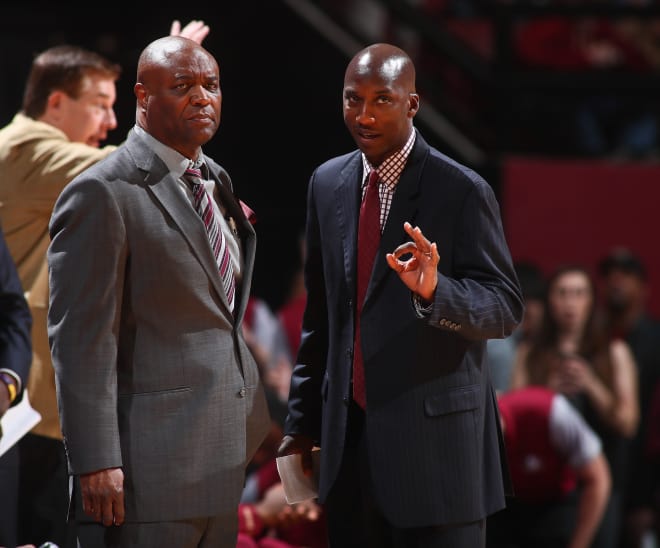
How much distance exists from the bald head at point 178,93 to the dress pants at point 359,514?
0.77 meters

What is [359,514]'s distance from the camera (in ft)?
10.9

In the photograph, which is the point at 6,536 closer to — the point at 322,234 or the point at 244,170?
the point at 322,234

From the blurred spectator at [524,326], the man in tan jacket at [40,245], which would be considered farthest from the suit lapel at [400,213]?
the blurred spectator at [524,326]

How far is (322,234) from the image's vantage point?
3.42m

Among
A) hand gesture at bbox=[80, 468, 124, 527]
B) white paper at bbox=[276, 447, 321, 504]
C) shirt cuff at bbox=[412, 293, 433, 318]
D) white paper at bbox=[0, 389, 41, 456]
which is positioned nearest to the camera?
hand gesture at bbox=[80, 468, 124, 527]

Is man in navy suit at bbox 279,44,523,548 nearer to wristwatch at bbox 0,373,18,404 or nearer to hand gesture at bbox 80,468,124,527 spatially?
hand gesture at bbox 80,468,124,527

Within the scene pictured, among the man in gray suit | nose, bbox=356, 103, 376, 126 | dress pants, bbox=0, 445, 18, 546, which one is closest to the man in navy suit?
nose, bbox=356, 103, 376, 126

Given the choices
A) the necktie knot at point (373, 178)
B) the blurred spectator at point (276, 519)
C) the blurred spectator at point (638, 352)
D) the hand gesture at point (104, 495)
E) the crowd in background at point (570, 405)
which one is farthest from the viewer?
the blurred spectator at point (638, 352)

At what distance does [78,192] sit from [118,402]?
494 mm

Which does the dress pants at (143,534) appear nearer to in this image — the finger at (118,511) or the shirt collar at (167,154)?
the finger at (118,511)

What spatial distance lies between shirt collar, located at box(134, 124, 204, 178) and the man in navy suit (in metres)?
0.41

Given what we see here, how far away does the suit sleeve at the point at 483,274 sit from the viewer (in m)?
3.14

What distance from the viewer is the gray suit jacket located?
3.04 m

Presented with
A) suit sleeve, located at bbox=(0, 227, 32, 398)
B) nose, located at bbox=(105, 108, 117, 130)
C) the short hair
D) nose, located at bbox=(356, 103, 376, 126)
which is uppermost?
the short hair
